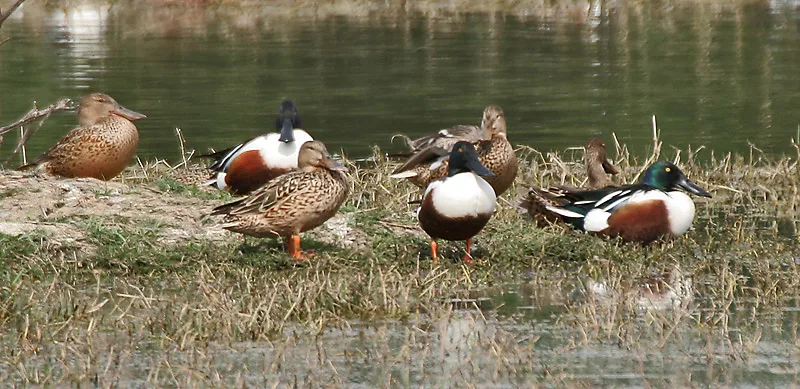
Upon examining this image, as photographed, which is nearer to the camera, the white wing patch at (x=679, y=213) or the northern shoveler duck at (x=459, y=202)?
the northern shoveler duck at (x=459, y=202)

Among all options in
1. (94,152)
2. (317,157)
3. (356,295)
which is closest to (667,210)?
(317,157)

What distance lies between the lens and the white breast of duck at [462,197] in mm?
7824

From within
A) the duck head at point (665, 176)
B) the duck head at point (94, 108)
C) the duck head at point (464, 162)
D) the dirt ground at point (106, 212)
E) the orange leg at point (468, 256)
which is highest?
the duck head at point (94, 108)

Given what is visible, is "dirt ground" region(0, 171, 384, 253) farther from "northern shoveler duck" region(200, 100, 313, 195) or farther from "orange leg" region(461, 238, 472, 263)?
"orange leg" region(461, 238, 472, 263)

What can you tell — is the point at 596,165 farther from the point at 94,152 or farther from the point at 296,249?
the point at 94,152

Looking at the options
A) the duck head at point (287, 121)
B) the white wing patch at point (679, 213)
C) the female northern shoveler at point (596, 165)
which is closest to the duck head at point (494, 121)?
the female northern shoveler at point (596, 165)

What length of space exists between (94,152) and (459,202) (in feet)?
10.9

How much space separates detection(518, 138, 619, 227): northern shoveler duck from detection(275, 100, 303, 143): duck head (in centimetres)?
166

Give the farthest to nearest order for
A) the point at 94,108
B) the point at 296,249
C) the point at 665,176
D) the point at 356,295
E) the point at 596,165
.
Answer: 1. the point at 94,108
2. the point at 596,165
3. the point at 665,176
4. the point at 296,249
5. the point at 356,295

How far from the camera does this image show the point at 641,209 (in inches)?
332

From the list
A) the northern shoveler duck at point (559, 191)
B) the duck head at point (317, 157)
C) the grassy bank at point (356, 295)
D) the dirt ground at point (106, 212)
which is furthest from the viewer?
the northern shoveler duck at point (559, 191)

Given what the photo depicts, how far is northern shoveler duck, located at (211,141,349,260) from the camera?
7.96 m

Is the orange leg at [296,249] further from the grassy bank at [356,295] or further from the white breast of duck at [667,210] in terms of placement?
the white breast of duck at [667,210]

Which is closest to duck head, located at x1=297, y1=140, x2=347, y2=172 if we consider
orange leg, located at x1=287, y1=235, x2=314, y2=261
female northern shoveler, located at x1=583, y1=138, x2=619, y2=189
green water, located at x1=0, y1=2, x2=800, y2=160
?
orange leg, located at x1=287, y1=235, x2=314, y2=261
